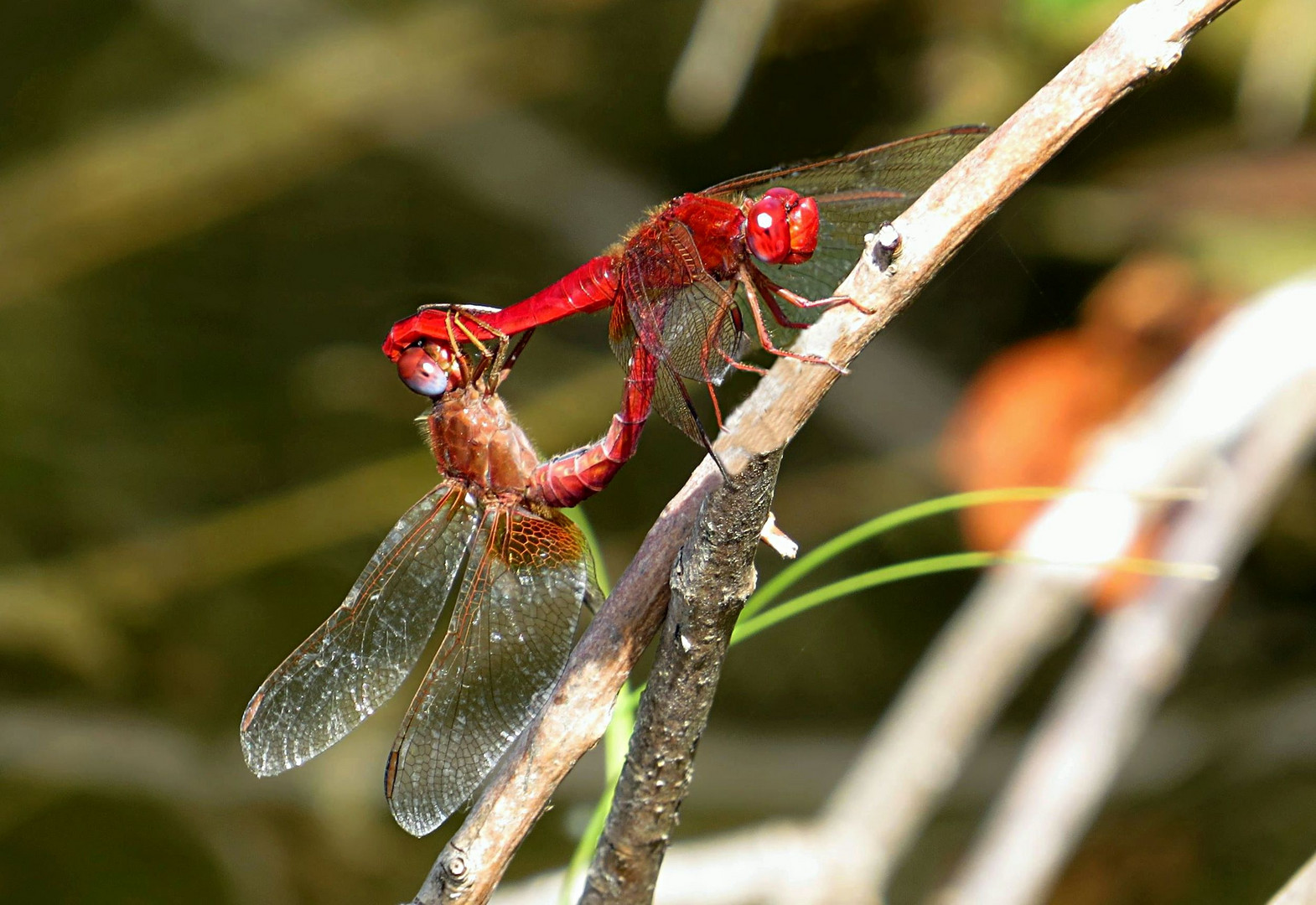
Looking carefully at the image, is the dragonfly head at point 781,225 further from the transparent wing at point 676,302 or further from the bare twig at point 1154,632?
the bare twig at point 1154,632

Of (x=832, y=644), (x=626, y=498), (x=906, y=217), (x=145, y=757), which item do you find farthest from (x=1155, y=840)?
(x=145, y=757)

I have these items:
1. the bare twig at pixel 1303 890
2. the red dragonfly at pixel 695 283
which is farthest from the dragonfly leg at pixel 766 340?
the bare twig at pixel 1303 890

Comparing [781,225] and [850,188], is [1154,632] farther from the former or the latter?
[781,225]

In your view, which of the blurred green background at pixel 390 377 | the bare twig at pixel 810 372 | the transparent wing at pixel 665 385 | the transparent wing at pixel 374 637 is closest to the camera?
the bare twig at pixel 810 372

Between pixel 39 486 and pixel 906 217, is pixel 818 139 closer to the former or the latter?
pixel 906 217

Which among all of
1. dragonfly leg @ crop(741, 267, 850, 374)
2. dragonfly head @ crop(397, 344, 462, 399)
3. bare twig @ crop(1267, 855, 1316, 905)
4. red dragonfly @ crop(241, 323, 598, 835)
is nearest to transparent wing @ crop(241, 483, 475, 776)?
red dragonfly @ crop(241, 323, 598, 835)

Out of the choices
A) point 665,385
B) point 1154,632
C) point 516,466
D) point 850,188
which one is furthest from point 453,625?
point 1154,632
